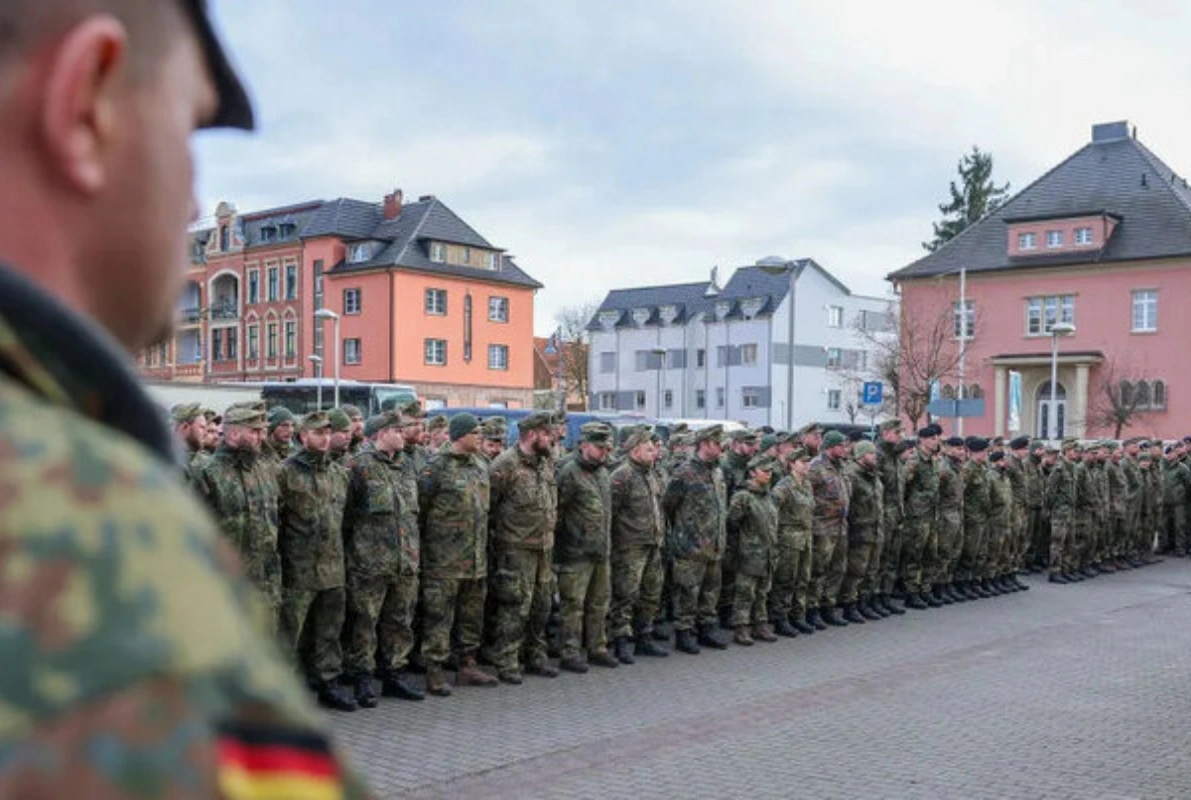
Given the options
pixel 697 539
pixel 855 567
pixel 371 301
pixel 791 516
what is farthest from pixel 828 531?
pixel 371 301

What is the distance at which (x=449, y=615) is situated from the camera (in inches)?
384

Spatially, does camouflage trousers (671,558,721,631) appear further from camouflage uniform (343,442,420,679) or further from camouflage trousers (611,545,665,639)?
camouflage uniform (343,442,420,679)

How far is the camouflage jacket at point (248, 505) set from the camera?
838 cm

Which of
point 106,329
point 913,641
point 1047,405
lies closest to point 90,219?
point 106,329

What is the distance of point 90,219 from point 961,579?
16.8 m

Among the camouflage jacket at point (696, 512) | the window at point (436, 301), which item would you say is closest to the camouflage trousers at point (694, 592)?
the camouflage jacket at point (696, 512)

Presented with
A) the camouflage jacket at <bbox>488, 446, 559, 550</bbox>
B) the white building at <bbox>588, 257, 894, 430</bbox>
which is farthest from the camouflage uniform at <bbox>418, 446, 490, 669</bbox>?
the white building at <bbox>588, 257, 894, 430</bbox>

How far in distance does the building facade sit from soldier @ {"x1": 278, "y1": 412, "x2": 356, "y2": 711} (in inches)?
1865

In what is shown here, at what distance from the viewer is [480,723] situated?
28.0ft

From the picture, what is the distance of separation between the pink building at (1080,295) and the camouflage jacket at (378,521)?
1492 inches

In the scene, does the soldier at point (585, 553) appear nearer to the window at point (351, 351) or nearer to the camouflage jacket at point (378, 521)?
the camouflage jacket at point (378, 521)

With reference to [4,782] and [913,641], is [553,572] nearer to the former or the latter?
[913,641]

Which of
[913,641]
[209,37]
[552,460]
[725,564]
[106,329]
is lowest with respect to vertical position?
[913,641]

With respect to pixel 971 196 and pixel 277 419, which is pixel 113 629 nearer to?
pixel 277 419
